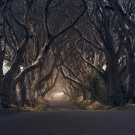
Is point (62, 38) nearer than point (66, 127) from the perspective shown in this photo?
No

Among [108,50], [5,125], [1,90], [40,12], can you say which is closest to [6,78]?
[1,90]

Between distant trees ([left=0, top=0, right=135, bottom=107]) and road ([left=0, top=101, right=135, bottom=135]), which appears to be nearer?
road ([left=0, top=101, right=135, bottom=135])

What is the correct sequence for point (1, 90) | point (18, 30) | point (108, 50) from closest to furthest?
1. point (1, 90)
2. point (108, 50)
3. point (18, 30)

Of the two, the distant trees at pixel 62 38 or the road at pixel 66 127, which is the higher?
the distant trees at pixel 62 38

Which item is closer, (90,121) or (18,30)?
(90,121)

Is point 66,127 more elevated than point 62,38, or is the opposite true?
point 62,38

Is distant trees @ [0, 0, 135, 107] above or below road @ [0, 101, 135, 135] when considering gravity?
above

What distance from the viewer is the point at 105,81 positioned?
1230 cm

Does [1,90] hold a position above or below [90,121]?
above

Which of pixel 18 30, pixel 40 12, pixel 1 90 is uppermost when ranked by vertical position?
pixel 40 12

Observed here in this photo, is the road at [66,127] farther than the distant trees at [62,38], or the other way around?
the distant trees at [62,38]

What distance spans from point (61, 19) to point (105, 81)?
8.78 metres

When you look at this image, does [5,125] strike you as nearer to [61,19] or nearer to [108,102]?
[108,102]

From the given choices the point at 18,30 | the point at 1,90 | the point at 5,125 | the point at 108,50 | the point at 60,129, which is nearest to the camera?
the point at 60,129
